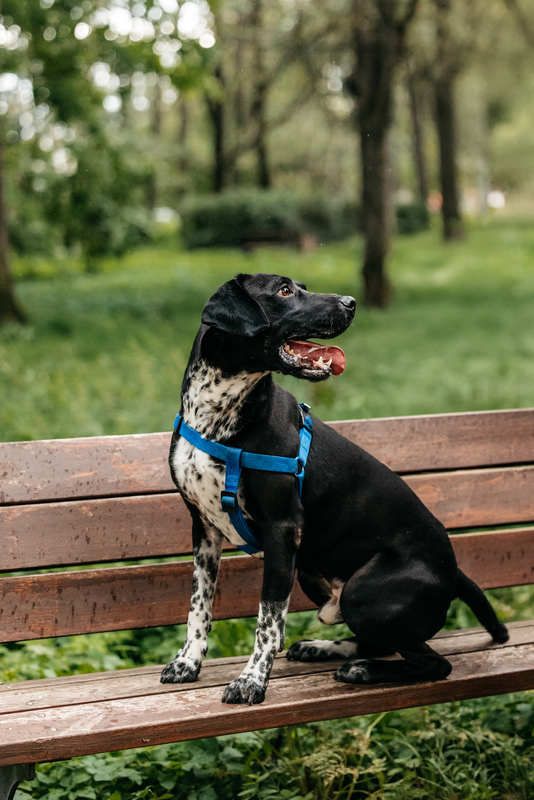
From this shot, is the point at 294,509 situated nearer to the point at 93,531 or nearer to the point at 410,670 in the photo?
the point at 410,670

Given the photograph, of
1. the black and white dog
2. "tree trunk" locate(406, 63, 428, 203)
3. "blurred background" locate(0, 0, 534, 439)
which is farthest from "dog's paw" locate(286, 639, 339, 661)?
"tree trunk" locate(406, 63, 428, 203)

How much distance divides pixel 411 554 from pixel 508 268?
Answer: 14803mm

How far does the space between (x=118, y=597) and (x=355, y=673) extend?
874 millimetres

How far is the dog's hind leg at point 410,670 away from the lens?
245 cm

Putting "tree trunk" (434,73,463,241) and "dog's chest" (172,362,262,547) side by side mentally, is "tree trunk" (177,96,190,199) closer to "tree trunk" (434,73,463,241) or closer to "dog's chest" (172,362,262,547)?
"tree trunk" (434,73,463,241)

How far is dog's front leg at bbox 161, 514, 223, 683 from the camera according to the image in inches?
101

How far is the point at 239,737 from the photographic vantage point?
10.0 ft

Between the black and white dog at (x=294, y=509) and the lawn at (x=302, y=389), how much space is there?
40cm

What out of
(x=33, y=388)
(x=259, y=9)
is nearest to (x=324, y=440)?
(x=33, y=388)

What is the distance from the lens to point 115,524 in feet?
9.35

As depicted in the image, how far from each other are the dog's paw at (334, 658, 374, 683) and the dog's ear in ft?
3.53

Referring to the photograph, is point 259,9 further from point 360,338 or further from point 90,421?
point 90,421

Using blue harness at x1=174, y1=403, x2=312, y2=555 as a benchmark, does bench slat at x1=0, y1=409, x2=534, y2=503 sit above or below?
below

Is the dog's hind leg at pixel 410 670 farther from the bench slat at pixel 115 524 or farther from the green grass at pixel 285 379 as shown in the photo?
the green grass at pixel 285 379
